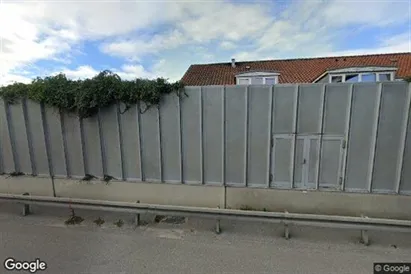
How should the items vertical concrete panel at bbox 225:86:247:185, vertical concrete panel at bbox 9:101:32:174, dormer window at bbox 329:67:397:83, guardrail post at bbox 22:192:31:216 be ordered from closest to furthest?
guardrail post at bbox 22:192:31:216
vertical concrete panel at bbox 225:86:247:185
vertical concrete panel at bbox 9:101:32:174
dormer window at bbox 329:67:397:83

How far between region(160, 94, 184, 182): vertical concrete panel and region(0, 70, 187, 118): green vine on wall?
25 cm

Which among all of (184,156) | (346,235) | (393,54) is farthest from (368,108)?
(393,54)

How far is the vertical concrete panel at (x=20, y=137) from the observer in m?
6.85

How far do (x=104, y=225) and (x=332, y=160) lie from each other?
5.57 m

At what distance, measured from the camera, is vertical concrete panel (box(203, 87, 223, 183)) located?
20.0ft

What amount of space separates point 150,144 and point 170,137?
0.60m

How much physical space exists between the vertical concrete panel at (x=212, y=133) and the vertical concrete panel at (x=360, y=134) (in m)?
3.15

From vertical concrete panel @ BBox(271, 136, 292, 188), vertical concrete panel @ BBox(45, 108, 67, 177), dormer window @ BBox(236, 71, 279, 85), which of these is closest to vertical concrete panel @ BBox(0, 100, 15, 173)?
vertical concrete panel @ BBox(45, 108, 67, 177)

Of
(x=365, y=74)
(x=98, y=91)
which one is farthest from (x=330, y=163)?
(x=365, y=74)

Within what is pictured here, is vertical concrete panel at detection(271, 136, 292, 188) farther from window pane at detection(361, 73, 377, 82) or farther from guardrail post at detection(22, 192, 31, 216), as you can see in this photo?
window pane at detection(361, 73, 377, 82)

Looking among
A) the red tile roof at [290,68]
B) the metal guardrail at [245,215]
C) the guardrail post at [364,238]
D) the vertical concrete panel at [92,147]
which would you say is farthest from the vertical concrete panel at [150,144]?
the red tile roof at [290,68]

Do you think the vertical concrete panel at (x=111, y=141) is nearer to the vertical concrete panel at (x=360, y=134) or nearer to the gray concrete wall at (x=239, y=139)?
the gray concrete wall at (x=239, y=139)

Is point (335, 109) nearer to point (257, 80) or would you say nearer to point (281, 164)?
point (281, 164)

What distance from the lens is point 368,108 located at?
5.55 m
